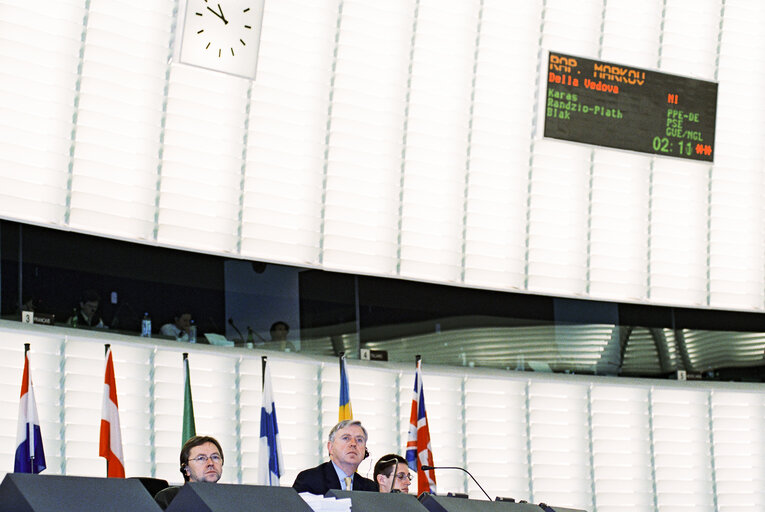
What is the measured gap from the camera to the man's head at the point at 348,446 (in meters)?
6.32

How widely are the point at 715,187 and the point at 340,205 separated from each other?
5.16 m

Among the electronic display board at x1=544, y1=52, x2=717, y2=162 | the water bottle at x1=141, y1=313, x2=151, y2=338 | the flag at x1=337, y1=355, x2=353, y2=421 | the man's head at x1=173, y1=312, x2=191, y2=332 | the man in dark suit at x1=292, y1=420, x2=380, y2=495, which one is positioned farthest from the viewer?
the electronic display board at x1=544, y1=52, x2=717, y2=162

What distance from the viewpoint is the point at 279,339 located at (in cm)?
1084

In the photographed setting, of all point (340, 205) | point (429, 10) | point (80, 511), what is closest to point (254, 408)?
point (340, 205)

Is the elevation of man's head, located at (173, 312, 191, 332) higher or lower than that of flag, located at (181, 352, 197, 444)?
higher

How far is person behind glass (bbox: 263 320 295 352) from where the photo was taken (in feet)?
35.4

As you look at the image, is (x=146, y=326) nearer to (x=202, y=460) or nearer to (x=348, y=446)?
(x=348, y=446)

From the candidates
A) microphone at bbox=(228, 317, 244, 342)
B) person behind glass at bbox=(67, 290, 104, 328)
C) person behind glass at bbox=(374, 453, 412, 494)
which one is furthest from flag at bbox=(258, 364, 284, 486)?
person behind glass at bbox=(374, 453, 412, 494)

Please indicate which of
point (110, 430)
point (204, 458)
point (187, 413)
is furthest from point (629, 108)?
point (204, 458)

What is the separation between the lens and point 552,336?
1262 centimetres

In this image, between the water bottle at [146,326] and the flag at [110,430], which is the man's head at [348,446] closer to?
the flag at [110,430]

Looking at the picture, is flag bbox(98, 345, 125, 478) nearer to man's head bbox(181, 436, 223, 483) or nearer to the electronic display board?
man's head bbox(181, 436, 223, 483)


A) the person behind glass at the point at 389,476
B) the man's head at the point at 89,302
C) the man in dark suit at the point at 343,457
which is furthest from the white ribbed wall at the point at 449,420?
the man in dark suit at the point at 343,457

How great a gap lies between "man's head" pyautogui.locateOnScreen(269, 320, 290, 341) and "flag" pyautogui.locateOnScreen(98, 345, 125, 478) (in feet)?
6.89
